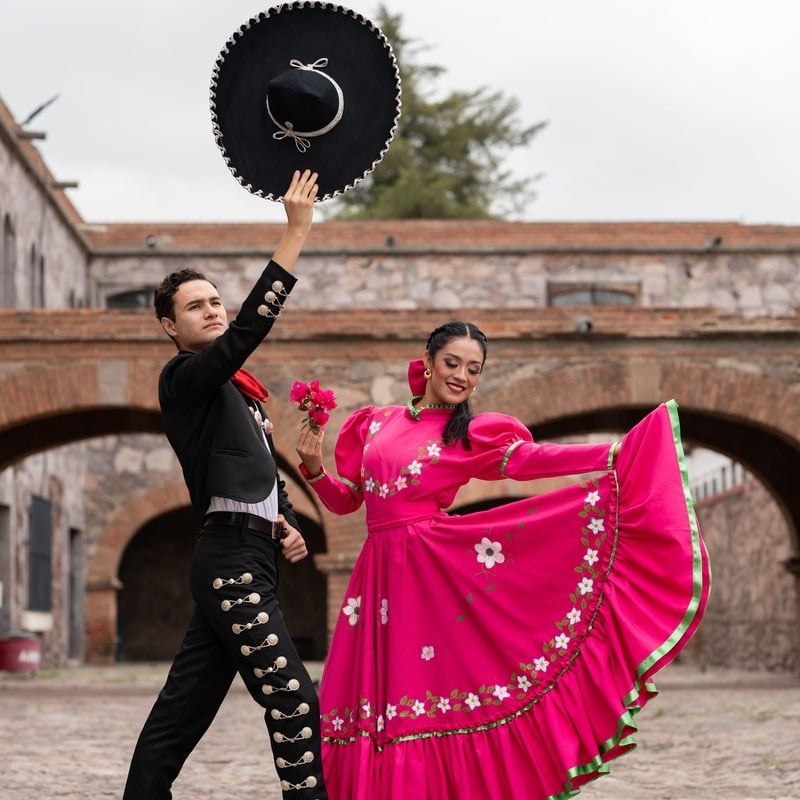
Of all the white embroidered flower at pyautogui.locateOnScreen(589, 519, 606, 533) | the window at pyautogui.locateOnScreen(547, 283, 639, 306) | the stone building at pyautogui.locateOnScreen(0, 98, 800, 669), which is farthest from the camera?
the window at pyautogui.locateOnScreen(547, 283, 639, 306)

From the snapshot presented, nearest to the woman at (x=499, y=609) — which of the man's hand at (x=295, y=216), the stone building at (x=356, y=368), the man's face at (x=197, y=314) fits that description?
the man's face at (x=197, y=314)

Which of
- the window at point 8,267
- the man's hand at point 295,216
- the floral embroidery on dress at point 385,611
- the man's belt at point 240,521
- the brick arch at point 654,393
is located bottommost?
the floral embroidery on dress at point 385,611

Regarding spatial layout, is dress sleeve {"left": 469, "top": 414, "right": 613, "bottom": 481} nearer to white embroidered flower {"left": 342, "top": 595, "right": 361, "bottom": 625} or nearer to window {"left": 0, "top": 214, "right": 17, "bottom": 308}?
white embroidered flower {"left": 342, "top": 595, "right": 361, "bottom": 625}

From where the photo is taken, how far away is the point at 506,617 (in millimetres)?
4977

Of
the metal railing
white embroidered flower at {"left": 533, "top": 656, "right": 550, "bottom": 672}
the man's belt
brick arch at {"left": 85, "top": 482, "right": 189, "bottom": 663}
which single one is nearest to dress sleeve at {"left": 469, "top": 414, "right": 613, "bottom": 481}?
white embroidered flower at {"left": 533, "top": 656, "right": 550, "bottom": 672}

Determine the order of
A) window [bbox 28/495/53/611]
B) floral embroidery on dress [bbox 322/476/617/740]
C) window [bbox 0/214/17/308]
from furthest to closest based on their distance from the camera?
window [bbox 28/495/53/611], window [bbox 0/214/17/308], floral embroidery on dress [bbox 322/476/617/740]

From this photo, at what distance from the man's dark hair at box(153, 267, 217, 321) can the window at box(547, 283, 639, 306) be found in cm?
2113

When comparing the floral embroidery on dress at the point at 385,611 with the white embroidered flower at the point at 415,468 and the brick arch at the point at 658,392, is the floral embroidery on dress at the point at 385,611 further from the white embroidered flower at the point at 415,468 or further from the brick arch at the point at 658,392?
the brick arch at the point at 658,392

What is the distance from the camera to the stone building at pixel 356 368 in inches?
587

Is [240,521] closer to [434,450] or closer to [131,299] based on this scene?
Result: [434,450]

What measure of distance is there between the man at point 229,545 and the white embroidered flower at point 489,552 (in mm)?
691

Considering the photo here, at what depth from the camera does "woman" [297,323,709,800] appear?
475cm

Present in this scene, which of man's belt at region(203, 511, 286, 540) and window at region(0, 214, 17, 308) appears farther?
window at region(0, 214, 17, 308)

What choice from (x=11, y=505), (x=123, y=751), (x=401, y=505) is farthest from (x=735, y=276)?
(x=401, y=505)
